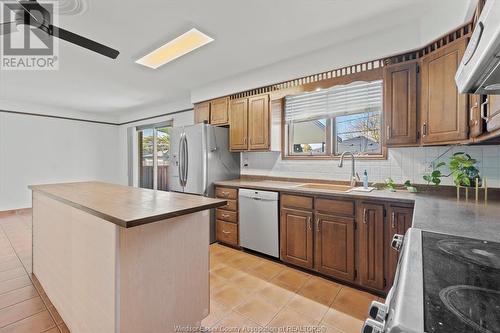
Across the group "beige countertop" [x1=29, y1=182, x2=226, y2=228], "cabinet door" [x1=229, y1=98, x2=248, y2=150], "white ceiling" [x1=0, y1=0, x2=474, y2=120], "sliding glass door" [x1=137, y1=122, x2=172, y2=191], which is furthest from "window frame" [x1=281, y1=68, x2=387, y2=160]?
"sliding glass door" [x1=137, y1=122, x2=172, y2=191]

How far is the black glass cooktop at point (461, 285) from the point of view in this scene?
18.5 inches

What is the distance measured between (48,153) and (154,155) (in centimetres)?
240

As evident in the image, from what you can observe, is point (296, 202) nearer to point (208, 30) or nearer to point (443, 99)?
point (443, 99)

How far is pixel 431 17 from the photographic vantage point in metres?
2.12

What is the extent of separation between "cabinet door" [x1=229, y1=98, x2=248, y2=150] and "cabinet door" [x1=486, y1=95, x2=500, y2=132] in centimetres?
264

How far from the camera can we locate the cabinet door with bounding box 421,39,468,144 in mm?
1857

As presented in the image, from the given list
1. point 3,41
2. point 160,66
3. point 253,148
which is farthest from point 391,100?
point 3,41

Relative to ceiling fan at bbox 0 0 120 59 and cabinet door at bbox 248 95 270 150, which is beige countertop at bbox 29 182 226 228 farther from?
cabinet door at bbox 248 95 270 150

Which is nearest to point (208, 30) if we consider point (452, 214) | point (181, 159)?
point (181, 159)

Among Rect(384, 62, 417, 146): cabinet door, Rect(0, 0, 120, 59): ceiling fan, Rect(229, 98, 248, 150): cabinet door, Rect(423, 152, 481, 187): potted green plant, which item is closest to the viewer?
Rect(0, 0, 120, 59): ceiling fan

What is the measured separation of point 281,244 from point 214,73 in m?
2.66

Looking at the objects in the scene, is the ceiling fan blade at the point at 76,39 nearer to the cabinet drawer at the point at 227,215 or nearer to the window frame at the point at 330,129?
the window frame at the point at 330,129

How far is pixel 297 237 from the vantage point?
2.67m

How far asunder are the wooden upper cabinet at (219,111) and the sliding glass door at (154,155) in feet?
7.14
